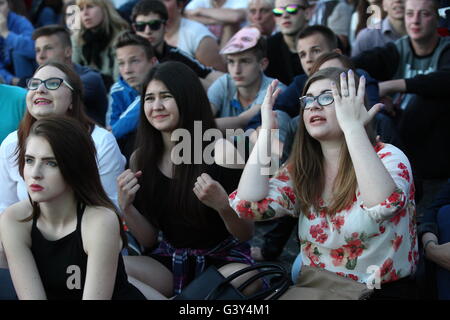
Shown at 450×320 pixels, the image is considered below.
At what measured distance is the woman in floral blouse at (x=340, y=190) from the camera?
2.54 meters

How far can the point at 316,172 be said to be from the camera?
9.46ft

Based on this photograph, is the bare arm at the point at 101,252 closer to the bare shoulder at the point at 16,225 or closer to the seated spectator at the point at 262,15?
the bare shoulder at the point at 16,225

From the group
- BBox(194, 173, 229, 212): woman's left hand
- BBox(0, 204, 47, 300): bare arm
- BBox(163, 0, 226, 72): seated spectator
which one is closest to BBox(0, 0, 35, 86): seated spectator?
BBox(163, 0, 226, 72): seated spectator

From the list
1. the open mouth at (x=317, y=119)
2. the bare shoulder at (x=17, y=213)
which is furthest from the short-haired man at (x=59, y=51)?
the open mouth at (x=317, y=119)

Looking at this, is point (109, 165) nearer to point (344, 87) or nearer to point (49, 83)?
point (49, 83)

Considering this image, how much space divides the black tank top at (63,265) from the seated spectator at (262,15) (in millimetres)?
3908

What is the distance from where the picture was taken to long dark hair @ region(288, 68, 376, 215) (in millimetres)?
2729

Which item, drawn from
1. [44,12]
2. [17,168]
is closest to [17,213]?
[17,168]

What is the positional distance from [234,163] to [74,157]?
1023 millimetres

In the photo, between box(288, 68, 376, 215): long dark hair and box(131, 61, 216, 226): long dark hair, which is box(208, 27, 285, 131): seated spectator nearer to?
box(131, 61, 216, 226): long dark hair

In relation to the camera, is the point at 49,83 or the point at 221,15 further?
the point at 221,15

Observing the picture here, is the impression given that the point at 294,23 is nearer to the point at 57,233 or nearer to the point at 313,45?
the point at 313,45

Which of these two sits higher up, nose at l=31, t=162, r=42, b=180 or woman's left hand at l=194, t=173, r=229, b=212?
nose at l=31, t=162, r=42, b=180

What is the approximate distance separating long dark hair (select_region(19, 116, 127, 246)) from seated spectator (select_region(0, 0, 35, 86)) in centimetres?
321
